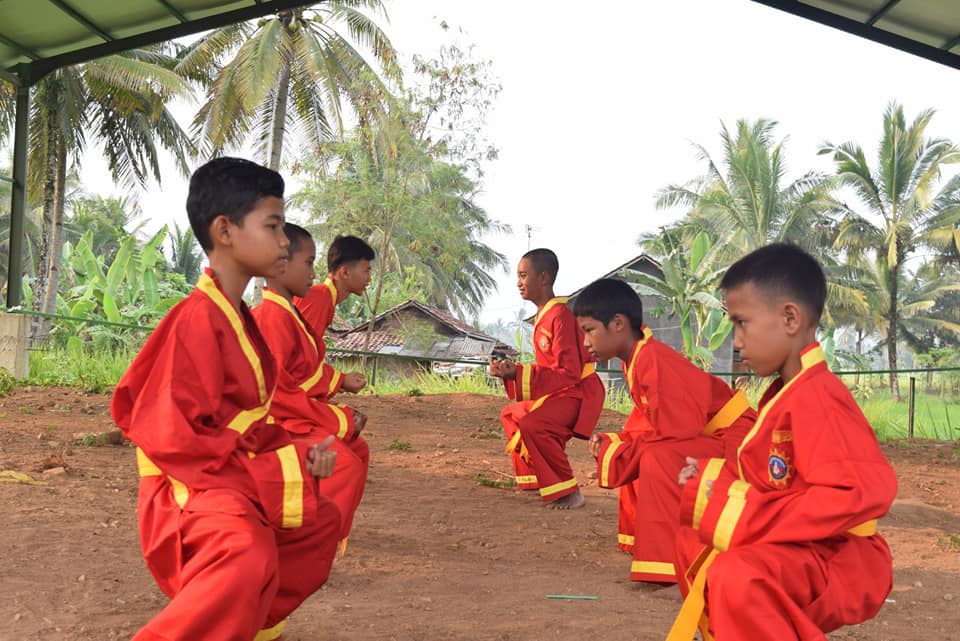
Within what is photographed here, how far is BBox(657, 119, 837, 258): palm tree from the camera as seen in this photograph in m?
34.6

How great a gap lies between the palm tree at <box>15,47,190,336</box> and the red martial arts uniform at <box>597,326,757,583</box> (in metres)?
18.7

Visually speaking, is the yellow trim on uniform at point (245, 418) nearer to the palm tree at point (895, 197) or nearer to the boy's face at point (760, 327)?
the boy's face at point (760, 327)

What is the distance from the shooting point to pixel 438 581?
537 cm

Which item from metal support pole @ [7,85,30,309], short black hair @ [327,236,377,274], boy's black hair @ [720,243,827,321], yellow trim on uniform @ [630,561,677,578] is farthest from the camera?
metal support pole @ [7,85,30,309]

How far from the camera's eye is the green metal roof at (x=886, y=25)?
926 centimetres

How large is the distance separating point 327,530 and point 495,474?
5877 millimetres

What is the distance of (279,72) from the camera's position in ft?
79.6

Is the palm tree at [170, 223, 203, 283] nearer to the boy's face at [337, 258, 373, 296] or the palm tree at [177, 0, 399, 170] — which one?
the palm tree at [177, 0, 399, 170]

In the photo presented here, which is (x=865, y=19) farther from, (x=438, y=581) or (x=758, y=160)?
(x=758, y=160)

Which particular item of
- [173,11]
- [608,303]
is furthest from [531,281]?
[173,11]

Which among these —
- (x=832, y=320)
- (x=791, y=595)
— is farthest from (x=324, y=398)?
(x=832, y=320)

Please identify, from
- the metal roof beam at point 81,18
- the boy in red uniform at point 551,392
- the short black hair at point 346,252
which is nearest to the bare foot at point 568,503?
the boy in red uniform at point 551,392

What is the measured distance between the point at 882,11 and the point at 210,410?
833 centimetres

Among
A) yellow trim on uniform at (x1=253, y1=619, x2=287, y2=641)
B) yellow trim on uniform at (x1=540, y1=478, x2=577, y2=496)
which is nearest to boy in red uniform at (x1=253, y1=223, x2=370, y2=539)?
yellow trim on uniform at (x1=253, y1=619, x2=287, y2=641)
